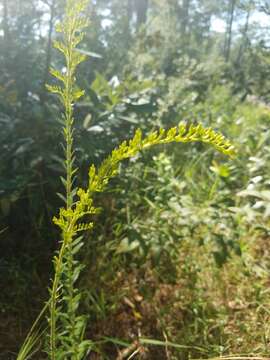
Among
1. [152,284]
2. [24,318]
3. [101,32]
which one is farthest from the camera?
[101,32]

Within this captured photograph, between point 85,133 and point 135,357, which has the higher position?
point 85,133

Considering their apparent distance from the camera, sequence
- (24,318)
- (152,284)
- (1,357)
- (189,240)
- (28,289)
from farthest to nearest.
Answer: (189,240) → (152,284) → (28,289) → (24,318) → (1,357)

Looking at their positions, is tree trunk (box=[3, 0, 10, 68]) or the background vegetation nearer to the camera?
the background vegetation

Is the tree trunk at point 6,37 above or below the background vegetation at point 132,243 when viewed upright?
above

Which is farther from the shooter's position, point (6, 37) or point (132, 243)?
point (6, 37)

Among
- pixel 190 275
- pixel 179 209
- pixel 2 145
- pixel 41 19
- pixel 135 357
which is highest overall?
pixel 41 19

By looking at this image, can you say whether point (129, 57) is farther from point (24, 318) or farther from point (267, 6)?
point (24, 318)

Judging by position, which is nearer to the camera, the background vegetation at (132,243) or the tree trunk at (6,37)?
the background vegetation at (132,243)

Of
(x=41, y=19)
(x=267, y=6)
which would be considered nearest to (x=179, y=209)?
(x=267, y=6)

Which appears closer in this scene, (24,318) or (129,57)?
(24,318)

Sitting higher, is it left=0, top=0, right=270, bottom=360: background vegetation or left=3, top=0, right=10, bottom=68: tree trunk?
left=3, top=0, right=10, bottom=68: tree trunk

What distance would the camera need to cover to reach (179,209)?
1479 mm

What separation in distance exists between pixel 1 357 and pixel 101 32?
2.93 metres

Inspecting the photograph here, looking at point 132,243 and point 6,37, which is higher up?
point 6,37
